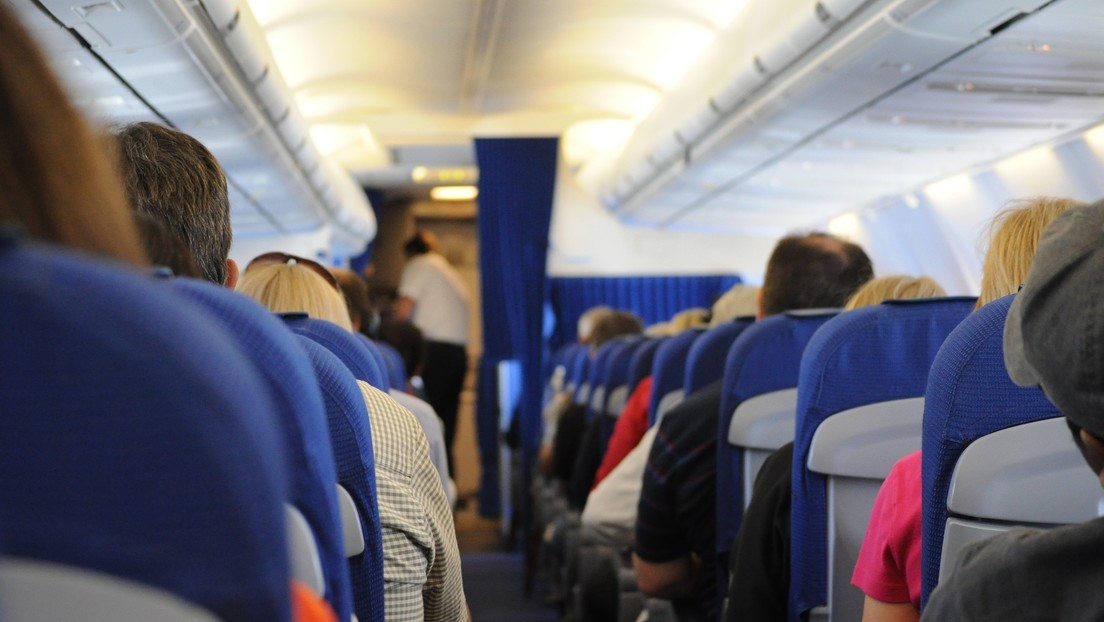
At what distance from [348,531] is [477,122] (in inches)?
351

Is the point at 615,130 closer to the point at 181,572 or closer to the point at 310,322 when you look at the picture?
the point at 310,322

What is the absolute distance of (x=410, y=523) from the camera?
6.41 ft

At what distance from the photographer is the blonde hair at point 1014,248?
2154 millimetres

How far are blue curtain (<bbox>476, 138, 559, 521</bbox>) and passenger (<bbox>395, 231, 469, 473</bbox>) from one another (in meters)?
0.49

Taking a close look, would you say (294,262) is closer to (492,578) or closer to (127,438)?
(127,438)

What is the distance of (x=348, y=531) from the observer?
5.29 feet

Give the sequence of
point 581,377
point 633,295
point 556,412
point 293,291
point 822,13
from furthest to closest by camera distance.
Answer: point 633,295
point 556,412
point 581,377
point 822,13
point 293,291

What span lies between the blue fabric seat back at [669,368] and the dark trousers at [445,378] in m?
5.82

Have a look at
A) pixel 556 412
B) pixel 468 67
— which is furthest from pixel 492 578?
pixel 468 67

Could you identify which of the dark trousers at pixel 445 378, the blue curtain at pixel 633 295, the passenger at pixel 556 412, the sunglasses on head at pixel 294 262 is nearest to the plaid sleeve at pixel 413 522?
the sunglasses on head at pixel 294 262

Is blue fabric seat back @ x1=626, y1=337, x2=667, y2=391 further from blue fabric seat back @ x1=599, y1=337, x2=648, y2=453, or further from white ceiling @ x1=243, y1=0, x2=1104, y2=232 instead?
white ceiling @ x1=243, y1=0, x2=1104, y2=232

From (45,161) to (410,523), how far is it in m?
1.25

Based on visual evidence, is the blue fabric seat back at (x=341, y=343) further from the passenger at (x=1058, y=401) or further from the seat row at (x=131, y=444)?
the seat row at (x=131, y=444)

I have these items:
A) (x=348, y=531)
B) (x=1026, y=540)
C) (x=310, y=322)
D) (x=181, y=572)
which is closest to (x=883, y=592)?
(x=1026, y=540)
